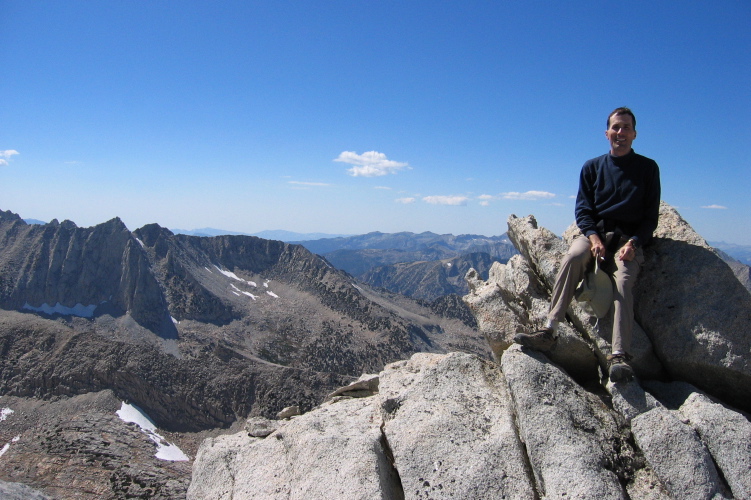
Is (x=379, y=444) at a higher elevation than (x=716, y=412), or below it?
below

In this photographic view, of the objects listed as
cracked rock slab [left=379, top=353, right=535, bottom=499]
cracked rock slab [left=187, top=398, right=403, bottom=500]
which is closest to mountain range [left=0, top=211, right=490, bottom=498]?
cracked rock slab [left=187, top=398, right=403, bottom=500]

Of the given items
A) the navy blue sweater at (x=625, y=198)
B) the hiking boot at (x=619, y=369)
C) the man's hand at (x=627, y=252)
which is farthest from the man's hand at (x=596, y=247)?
the hiking boot at (x=619, y=369)

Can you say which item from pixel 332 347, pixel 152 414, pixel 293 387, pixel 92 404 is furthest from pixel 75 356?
pixel 332 347

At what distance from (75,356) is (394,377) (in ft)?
449

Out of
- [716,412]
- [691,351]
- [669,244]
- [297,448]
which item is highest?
[669,244]

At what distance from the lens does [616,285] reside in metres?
10.5

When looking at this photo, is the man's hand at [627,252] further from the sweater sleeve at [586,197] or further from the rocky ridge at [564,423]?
the rocky ridge at [564,423]

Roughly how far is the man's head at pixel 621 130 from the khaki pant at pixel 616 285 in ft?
8.06

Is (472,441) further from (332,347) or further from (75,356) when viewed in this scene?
(332,347)

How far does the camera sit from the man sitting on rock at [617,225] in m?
10.7

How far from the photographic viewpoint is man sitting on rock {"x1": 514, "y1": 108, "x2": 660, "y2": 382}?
35.1 ft

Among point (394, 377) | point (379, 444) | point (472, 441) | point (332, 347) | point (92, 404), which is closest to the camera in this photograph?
point (472, 441)

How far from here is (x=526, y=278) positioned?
14.5 m

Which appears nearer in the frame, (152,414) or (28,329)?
(152,414)
